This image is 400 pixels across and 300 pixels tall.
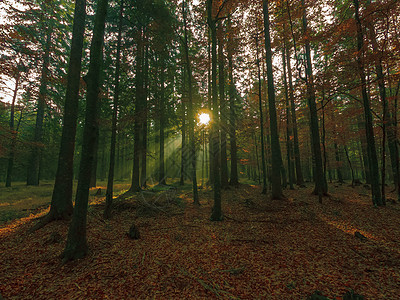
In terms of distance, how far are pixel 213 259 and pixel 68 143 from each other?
6.94m

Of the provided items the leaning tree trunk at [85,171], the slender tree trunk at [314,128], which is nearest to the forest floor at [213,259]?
the leaning tree trunk at [85,171]

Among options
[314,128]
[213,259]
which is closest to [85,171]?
[213,259]

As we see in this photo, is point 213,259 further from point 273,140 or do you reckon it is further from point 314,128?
point 314,128

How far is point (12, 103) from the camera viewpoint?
1850cm

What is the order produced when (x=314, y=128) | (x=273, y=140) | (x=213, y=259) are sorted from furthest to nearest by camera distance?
(x=314, y=128)
(x=273, y=140)
(x=213, y=259)

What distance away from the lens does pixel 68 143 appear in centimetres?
658

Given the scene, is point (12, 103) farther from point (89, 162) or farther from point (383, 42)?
point (383, 42)

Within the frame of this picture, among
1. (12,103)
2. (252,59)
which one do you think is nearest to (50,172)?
(12,103)

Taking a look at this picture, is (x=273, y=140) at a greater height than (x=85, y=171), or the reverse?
(x=273, y=140)

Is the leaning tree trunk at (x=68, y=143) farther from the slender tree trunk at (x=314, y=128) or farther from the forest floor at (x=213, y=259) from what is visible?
the slender tree trunk at (x=314, y=128)

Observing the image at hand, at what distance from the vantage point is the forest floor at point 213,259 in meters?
2.97

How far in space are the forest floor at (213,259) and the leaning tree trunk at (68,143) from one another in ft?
1.89

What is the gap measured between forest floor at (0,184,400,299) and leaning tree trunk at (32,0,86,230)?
0.58 metres

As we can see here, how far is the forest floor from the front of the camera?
2.97m
